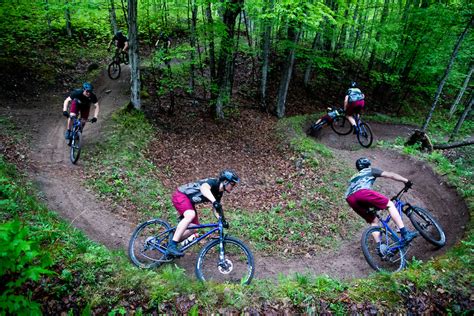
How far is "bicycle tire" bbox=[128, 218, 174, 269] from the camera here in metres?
6.64

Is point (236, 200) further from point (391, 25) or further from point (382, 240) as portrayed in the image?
point (391, 25)

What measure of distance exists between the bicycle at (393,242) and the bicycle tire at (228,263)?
10.1 ft

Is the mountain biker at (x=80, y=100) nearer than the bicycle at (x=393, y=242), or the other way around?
the bicycle at (x=393, y=242)

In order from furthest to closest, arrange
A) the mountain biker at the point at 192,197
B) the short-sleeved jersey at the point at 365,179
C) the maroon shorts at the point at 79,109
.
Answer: the maroon shorts at the point at 79,109, the short-sleeved jersey at the point at 365,179, the mountain biker at the point at 192,197

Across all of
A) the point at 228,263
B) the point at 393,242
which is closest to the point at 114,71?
the point at 228,263

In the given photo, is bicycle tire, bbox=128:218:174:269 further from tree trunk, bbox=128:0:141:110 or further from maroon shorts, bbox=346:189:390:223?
tree trunk, bbox=128:0:141:110

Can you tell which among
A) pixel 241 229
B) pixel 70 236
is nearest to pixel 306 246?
pixel 241 229

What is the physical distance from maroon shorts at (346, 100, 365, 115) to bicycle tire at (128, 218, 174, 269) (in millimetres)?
10755

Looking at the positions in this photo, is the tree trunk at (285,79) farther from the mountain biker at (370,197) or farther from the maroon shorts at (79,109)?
the maroon shorts at (79,109)

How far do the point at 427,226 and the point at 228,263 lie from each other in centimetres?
540

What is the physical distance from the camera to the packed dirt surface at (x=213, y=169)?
7.58 metres

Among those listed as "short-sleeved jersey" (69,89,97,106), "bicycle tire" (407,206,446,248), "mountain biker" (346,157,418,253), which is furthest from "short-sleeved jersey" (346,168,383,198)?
"short-sleeved jersey" (69,89,97,106)

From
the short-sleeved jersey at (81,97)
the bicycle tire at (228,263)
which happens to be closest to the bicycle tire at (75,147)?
the short-sleeved jersey at (81,97)

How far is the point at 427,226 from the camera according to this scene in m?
7.67
